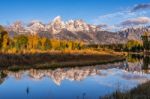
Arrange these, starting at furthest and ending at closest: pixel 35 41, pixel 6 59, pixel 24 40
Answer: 1. pixel 35 41
2. pixel 24 40
3. pixel 6 59

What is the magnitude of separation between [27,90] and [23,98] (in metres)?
5.47

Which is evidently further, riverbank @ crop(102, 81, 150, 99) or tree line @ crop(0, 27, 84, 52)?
tree line @ crop(0, 27, 84, 52)

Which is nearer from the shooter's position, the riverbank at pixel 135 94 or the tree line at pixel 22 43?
the riverbank at pixel 135 94

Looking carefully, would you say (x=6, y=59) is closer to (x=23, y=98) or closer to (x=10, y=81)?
(x=10, y=81)

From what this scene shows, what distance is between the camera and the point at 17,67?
215 feet

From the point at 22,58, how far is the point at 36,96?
47.6m

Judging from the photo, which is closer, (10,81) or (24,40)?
(10,81)

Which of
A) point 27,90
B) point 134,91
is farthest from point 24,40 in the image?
point 134,91

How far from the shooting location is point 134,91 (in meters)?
28.6

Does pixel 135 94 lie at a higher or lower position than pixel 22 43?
lower

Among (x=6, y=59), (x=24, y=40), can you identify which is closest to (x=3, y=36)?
(x=24, y=40)

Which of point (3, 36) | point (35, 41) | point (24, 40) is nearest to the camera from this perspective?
point (3, 36)

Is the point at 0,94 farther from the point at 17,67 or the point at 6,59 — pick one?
the point at 6,59

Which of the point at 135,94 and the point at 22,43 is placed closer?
the point at 135,94
